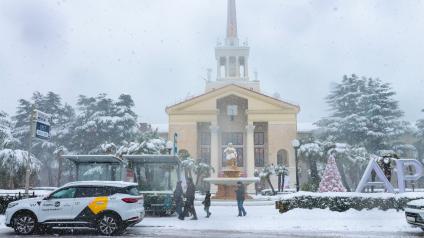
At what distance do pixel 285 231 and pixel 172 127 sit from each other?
3734 centimetres

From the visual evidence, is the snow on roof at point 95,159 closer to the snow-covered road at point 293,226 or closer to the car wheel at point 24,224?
the snow-covered road at point 293,226

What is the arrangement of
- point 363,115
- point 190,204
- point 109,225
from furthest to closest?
point 363,115 → point 190,204 → point 109,225

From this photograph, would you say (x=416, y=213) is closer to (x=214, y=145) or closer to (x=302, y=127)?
(x=214, y=145)

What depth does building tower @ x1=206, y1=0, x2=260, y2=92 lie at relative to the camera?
6650 centimetres

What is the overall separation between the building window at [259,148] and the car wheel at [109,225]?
39.6 metres

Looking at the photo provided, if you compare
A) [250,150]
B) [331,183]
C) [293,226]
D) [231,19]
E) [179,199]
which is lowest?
[293,226]

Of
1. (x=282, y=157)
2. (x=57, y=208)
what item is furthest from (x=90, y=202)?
(x=282, y=157)

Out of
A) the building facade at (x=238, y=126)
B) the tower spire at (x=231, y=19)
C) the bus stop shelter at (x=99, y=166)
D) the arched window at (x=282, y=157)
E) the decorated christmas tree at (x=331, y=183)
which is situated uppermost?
the tower spire at (x=231, y=19)

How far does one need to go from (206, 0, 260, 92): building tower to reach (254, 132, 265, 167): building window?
51.5ft

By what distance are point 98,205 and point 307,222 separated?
7.13 m

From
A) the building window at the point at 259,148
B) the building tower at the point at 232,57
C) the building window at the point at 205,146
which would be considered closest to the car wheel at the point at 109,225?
the building window at the point at 205,146

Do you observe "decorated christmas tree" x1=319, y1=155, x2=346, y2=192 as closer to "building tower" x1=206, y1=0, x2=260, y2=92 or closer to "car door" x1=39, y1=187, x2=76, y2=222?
"car door" x1=39, y1=187, x2=76, y2=222

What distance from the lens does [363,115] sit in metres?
45.1

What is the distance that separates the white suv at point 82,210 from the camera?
11688 mm
